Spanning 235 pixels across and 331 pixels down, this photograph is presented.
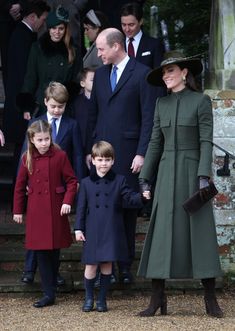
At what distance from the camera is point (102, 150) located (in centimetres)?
855

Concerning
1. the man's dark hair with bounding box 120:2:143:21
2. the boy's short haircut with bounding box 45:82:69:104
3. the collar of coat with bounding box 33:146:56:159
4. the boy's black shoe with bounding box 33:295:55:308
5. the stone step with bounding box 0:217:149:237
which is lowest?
the boy's black shoe with bounding box 33:295:55:308

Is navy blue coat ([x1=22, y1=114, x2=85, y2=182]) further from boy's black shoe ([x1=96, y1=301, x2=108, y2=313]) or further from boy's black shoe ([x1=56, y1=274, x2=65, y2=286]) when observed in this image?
boy's black shoe ([x1=96, y1=301, x2=108, y2=313])

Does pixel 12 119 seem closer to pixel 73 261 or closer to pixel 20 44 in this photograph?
pixel 20 44

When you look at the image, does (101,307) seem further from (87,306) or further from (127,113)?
(127,113)

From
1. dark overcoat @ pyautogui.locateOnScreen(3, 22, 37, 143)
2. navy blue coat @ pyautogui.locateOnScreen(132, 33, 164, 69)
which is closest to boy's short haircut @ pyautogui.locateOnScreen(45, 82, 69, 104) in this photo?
navy blue coat @ pyautogui.locateOnScreen(132, 33, 164, 69)

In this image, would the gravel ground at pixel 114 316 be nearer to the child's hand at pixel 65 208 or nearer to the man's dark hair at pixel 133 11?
the child's hand at pixel 65 208

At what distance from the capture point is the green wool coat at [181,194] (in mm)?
8273

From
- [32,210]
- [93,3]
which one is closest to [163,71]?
[32,210]

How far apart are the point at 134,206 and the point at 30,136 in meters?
0.94

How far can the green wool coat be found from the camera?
27.1 ft

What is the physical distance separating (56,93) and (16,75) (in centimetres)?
181

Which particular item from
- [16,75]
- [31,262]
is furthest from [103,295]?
[16,75]

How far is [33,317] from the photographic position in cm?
854

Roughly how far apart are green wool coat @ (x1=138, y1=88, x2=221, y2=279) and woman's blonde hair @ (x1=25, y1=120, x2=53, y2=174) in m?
0.81
